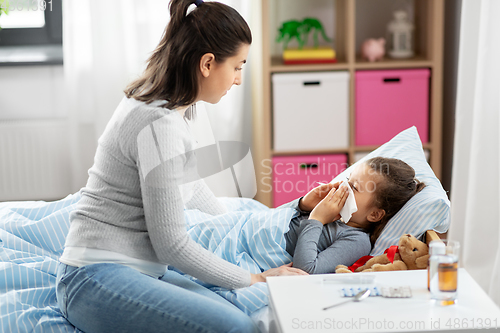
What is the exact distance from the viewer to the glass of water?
94 centimetres

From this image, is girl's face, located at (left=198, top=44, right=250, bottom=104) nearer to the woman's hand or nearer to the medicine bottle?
the woman's hand

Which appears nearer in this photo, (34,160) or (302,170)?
(302,170)

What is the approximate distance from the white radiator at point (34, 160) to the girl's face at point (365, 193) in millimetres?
1868

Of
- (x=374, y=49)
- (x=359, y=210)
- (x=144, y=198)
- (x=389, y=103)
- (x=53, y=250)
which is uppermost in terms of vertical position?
(x=374, y=49)

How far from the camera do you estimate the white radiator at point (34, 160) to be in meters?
2.81

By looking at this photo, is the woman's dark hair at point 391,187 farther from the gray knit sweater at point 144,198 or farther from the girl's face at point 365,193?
the gray knit sweater at point 144,198

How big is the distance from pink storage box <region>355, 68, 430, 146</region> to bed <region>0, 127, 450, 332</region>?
36.0 inches

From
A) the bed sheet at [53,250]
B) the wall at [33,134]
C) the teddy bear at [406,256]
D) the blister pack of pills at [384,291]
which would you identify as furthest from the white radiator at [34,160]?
the blister pack of pills at [384,291]

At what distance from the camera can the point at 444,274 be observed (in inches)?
37.1

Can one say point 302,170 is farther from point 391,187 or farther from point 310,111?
point 391,187

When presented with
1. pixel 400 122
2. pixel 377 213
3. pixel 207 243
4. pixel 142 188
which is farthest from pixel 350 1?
pixel 142 188

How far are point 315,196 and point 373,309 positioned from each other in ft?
2.26

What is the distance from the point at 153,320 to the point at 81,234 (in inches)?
11.1

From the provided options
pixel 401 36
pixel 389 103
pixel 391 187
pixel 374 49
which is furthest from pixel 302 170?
pixel 391 187
